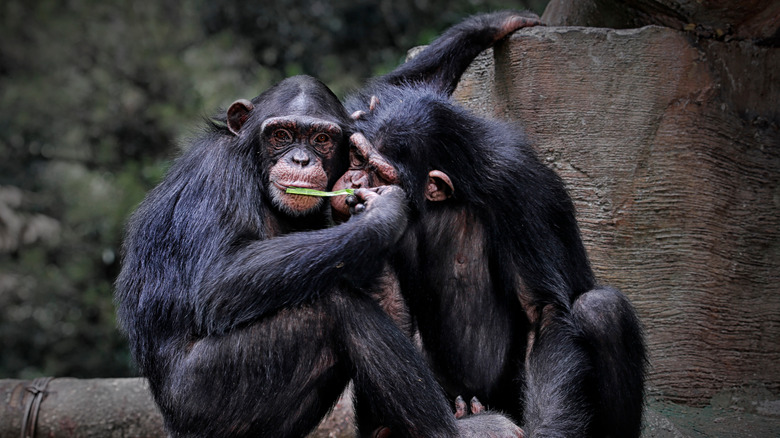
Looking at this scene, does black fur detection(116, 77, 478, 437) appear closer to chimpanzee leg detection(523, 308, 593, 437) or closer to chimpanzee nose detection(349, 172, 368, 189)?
chimpanzee nose detection(349, 172, 368, 189)

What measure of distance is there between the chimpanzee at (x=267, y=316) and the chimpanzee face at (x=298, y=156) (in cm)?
1

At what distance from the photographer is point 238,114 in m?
4.15

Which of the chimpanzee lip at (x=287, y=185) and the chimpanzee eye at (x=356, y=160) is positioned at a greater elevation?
the chimpanzee eye at (x=356, y=160)

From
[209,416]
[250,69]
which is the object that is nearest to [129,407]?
[209,416]

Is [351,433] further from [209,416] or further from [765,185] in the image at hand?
[765,185]

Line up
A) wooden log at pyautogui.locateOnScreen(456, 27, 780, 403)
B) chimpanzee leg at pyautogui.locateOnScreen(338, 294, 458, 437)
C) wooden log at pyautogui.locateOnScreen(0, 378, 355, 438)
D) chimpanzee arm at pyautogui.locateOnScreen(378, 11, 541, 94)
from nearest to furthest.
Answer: chimpanzee leg at pyautogui.locateOnScreen(338, 294, 458, 437)
wooden log at pyautogui.locateOnScreen(456, 27, 780, 403)
chimpanzee arm at pyautogui.locateOnScreen(378, 11, 541, 94)
wooden log at pyautogui.locateOnScreen(0, 378, 355, 438)

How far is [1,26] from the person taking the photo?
1094cm

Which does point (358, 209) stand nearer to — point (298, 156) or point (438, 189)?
point (298, 156)

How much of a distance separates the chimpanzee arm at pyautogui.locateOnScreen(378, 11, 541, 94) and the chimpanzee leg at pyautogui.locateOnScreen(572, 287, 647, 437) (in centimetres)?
210

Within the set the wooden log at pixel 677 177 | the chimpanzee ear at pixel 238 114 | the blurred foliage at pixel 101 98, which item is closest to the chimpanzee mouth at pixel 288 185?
the chimpanzee ear at pixel 238 114

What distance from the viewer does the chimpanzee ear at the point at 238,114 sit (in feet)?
13.5

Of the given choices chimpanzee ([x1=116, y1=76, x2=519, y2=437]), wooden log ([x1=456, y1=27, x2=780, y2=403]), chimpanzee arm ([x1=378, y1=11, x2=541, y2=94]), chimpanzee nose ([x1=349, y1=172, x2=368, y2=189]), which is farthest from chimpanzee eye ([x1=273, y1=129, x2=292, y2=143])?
wooden log ([x1=456, y1=27, x2=780, y2=403])

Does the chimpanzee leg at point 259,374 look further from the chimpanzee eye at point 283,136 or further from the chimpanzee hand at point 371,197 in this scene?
the chimpanzee eye at point 283,136

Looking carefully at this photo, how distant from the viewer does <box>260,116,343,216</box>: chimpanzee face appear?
379 centimetres
